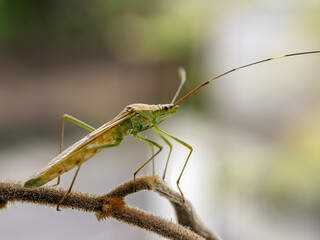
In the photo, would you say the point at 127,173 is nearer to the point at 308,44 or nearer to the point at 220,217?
the point at 220,217

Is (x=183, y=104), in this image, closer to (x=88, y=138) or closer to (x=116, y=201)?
(x=88, y=138)

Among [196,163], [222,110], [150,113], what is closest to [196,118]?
[222,110]

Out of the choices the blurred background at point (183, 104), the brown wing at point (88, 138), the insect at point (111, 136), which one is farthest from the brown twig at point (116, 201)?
the blurred background at point (183, 104)

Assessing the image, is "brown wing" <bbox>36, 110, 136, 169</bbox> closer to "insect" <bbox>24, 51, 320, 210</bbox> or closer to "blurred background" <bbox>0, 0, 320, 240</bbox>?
"insect" <bbox>24, 51, 320, 210</bbox>

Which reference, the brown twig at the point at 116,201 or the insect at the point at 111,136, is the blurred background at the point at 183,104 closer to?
the insect at the point at 111,136

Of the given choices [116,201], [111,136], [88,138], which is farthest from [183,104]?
[116,201]
